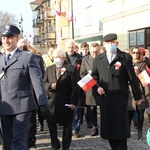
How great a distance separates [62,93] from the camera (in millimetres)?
6422

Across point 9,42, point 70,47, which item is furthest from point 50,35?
point 9,42

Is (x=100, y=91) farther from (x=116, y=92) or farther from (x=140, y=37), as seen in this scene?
(x=140, y=37)

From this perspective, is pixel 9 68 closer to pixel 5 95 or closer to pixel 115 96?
pixel 5 95

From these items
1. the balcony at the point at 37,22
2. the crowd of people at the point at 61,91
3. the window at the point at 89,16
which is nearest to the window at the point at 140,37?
the window at the point at 89,16

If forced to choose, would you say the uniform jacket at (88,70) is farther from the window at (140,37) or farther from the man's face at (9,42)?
the window at (140,37)

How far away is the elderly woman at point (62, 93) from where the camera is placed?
6375 mm

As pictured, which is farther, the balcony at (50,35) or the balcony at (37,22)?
the balcony at (37,22)

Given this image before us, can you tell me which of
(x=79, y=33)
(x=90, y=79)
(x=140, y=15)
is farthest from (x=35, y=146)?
(x=79, y=33)

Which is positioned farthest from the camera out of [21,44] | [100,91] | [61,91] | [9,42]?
[21,44]

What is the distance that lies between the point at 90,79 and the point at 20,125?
4.80ft

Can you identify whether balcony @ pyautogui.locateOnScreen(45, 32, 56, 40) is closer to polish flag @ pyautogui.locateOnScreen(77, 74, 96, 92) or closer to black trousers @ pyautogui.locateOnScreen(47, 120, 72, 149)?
black trousers @ pyautogui.locateOnScreen(47, 120, 72, 149)

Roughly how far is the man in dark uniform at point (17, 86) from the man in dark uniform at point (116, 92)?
46.4 inches

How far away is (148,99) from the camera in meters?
7.51

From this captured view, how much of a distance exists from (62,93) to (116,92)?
4.03ft
